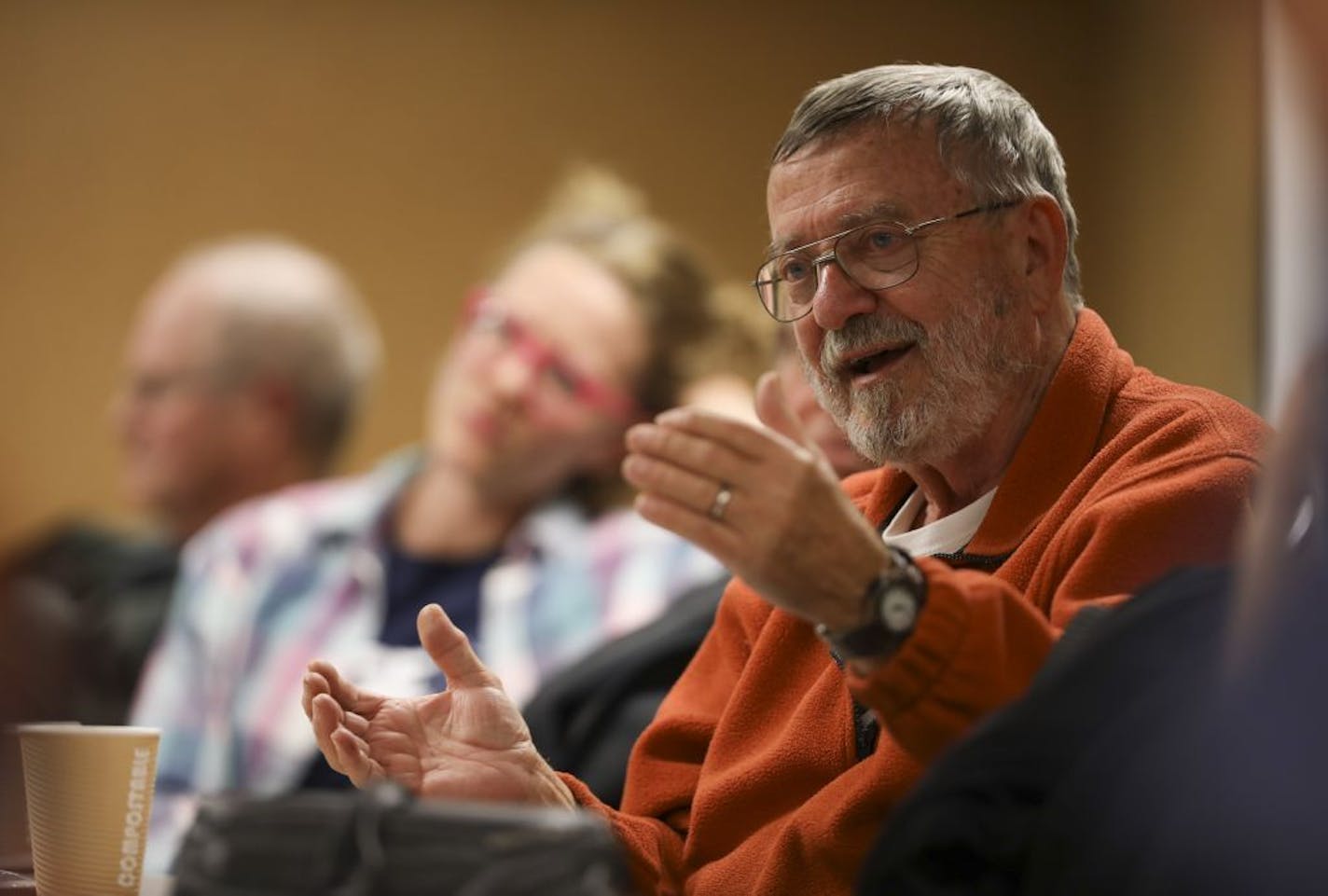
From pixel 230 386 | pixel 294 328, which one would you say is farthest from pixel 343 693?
pixel 294 328

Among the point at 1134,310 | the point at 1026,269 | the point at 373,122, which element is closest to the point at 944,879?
the point at 1026,269

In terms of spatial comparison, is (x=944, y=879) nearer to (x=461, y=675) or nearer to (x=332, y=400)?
(x=461, y=675)

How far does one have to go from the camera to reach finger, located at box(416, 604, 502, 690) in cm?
134

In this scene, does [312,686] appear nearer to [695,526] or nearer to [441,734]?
[441,734]

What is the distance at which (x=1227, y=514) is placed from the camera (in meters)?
1.18

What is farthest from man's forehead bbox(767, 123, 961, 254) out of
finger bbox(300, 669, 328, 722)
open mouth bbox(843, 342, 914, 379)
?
finger bbox(300, 669, 328, 722)

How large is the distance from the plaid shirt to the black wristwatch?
1865 mm

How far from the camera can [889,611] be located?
104 centimetres

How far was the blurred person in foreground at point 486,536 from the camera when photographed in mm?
3113

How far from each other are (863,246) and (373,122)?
3.89 meters

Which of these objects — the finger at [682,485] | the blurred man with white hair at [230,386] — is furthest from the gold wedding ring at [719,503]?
the blurred man with white hair at [230,386]

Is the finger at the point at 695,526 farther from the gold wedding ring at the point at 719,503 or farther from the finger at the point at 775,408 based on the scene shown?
the finger at the point at 775,408

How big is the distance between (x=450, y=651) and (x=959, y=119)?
0.63m

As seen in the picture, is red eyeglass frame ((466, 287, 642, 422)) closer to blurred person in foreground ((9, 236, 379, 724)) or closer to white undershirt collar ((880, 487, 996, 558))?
blurred person in foreground ((9, 236, 379, 724))
